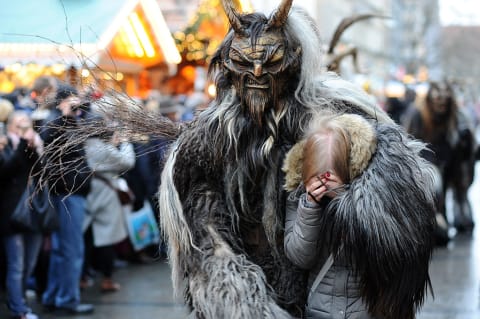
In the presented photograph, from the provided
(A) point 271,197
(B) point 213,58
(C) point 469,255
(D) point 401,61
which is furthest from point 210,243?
(D) point 401,61

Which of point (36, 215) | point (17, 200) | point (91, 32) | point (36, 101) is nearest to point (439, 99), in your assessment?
point (91, 32)

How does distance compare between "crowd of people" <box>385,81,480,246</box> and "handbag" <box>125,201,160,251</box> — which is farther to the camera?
"crowd of people" <box>385,81,480,246</box>

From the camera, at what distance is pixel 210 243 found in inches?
134

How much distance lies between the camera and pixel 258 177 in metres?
3.47

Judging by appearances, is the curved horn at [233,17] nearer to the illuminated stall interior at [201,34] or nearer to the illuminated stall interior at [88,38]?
the illuminated stall interior at [88,38]

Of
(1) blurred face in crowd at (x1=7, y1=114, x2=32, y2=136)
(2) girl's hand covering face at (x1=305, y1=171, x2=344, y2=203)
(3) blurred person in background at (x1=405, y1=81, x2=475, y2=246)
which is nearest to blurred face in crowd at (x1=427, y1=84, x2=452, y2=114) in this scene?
(3) blurred person in background at (x1=405, y1=81, x2=475, y2=246)

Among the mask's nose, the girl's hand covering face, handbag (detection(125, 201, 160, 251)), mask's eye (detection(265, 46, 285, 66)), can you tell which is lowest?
handbag (detection(125, 201, 160, 251))

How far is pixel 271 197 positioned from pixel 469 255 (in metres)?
7.49

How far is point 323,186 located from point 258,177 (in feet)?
1.29

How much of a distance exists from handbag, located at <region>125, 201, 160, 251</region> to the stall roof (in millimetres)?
1899

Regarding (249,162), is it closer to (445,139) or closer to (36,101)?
(36,101)

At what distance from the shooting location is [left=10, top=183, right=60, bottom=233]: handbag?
7.24m

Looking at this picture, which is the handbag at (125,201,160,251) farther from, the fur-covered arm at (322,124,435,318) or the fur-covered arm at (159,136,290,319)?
the fur-covered arm at (322,124,435,318)

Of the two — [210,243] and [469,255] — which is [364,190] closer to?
[210,243]
